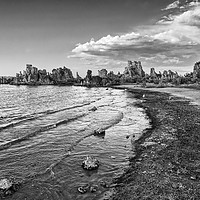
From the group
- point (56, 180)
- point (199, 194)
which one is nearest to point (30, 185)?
point (56, 180)

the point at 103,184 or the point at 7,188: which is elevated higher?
the point at 7,188

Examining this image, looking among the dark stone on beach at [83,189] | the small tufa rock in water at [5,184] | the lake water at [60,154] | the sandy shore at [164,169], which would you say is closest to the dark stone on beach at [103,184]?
the lake water at [60,154]

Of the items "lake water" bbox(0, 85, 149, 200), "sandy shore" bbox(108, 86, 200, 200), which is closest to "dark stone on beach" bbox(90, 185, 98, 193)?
"lake water" bbox(0, 85, 149, 200)

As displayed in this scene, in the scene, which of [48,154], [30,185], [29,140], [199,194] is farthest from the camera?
[29,140]

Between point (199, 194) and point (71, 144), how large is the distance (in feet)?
50.1

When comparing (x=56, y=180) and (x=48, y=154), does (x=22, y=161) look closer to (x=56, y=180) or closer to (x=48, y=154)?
(x=48, y=154)

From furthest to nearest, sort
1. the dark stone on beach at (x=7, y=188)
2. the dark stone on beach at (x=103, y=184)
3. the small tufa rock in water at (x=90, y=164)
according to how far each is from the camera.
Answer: the small tufa rock in water at (x=90, y=164) → the dark stone on beach at (x=103, y=184) → the dark stone on beach at (x=7, y=188)

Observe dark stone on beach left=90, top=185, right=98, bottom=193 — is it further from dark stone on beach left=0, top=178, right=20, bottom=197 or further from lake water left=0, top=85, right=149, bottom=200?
dark stone on beach left=0, top=178, right=20, bottom=197

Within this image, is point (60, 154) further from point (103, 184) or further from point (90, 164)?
point (103, 184)

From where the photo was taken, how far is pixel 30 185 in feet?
48.5

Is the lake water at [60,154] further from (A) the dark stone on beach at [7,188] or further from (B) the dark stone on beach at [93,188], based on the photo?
(A) the dark stone on beach at [7,188]

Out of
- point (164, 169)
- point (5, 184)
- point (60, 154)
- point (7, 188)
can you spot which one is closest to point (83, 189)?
point (7, 188)

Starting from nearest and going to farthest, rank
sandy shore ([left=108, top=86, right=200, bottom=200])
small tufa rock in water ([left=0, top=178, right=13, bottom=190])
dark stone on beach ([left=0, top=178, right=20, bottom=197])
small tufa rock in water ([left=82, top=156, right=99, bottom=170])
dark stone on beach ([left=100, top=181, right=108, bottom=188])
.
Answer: sandy shore ([left=108, top=86, right=200, bottom=200])
dark stone on beach ([left=0, top=178, right=20, bottom=197])
small tufa rock in water ([left=0, top=178, right=13, bottom=190])
dark stone on beach ([left=100, top=181, right=108, bottom=188])
small tufa rock in water ([left=82, top=156, right=99, bottom=170])

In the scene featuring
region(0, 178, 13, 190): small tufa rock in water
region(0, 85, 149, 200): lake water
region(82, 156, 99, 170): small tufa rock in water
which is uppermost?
region(0, 178, 13, 190): small tufa rock in water
